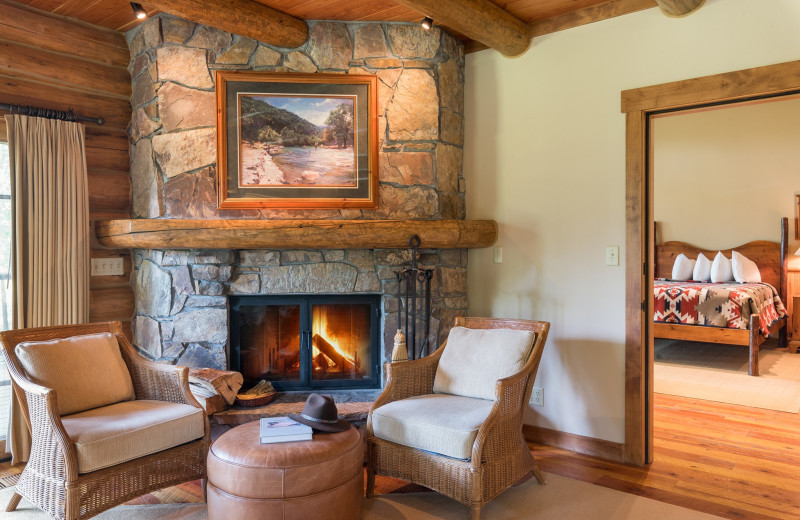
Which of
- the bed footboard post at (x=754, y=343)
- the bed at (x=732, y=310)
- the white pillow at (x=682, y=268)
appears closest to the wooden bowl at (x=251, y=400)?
the bed at (x=732, y=310)

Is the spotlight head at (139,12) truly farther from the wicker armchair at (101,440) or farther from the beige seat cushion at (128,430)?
the beige seat cushion at (128,430)

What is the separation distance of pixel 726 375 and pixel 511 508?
134 inches

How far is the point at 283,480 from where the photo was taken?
2.12 metres

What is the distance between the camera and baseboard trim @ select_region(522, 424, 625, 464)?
3.26 metres

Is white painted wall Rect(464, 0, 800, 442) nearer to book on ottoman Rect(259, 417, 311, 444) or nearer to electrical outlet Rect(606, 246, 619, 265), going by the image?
electrical outlet Rect(606, 246, 619, 265)

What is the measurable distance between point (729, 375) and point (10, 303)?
18.1 feet

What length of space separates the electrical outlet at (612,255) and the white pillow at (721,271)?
409cm

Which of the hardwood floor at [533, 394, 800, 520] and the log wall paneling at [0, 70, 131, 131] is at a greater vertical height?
the log wall paneling at [0, 70, 131, 131]

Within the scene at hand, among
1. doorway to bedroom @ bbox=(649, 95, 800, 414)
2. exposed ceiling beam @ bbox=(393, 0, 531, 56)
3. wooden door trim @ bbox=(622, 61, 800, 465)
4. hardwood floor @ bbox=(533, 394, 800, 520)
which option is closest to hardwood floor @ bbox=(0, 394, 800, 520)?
hardwood floor @ bbox=(533, 394, 800, 520)

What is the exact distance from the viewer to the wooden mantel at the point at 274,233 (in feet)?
10.5

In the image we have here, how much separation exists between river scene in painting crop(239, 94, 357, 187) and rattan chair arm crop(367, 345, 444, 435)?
1187 millimetres

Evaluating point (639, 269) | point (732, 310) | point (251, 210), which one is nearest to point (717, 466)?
point (639, 269)

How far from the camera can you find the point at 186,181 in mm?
3367

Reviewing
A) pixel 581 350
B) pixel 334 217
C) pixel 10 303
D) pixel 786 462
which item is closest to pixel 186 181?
pixel 334 217
